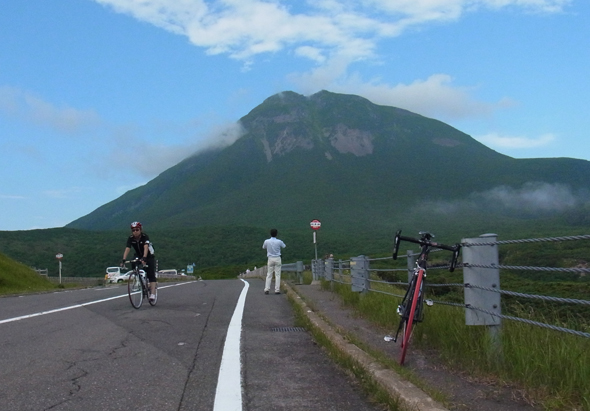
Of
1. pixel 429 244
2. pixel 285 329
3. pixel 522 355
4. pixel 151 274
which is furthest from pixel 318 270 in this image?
pixel 522 355

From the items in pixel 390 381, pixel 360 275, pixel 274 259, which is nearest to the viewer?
pixel 390 381

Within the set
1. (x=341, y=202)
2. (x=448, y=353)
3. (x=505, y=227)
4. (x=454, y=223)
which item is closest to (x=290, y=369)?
(x=448, y=353)

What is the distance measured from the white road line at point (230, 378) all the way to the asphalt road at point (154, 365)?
6cm

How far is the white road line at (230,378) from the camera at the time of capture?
4.72m

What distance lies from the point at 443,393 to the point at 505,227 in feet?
415

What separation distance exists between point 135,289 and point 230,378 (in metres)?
6.60

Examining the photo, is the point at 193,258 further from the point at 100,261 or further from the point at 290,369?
the point at 290,369

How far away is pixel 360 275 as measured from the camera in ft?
41.5

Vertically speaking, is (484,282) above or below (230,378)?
above

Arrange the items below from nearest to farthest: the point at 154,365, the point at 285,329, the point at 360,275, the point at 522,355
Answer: the point at 522,355 → the point at 154,365 → the point at 285,329 → the point at 360,275

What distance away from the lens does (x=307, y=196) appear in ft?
623

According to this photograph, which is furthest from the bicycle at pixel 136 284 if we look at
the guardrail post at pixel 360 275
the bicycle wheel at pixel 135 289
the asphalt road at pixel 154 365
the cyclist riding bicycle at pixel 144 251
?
the guardrail post at pixel 360 275

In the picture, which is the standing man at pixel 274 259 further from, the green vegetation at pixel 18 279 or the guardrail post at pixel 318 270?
the green vegetation at pixel 18 279

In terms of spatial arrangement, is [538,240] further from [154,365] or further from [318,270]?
[318,270]
